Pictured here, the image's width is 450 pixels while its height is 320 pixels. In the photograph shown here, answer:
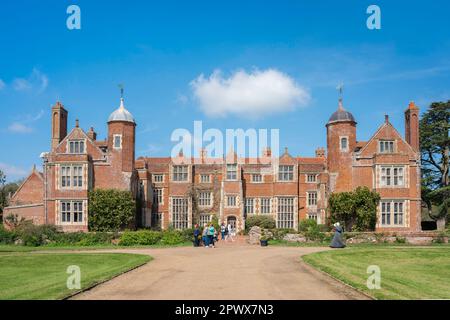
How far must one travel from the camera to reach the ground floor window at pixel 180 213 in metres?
45.9

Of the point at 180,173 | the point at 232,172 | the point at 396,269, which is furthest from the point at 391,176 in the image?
the point at 396,269

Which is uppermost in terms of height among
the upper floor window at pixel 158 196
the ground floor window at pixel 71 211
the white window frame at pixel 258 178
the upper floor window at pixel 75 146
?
the upper floor window at pixel 75 146

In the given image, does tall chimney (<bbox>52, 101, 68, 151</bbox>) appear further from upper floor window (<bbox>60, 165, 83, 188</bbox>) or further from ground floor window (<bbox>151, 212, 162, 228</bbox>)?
ground floor window (<bbox>151, 212, 162, 228</bbox>)

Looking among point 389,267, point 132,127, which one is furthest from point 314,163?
point 389,267

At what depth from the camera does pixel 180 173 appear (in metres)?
46.5

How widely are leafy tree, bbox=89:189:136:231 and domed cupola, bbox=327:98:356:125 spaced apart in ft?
57.3

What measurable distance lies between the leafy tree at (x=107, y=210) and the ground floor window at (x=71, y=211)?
89 centimetres

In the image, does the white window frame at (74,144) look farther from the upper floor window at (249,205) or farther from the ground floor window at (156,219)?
the upper floor window at (249,205)

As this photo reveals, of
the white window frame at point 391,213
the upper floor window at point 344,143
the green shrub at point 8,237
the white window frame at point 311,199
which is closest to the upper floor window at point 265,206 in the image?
the white window frame at point 311,199

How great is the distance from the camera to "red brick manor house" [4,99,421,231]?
38406 millimetres

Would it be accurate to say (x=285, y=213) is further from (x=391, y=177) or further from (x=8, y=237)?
(x=8, y=237)

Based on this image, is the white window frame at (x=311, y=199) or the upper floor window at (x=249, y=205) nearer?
the upper floor window at (x=249, y=205)

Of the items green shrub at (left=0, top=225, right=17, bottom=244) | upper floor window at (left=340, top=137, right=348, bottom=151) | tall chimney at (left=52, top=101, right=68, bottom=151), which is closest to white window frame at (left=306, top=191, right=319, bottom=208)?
upper floor window at (left=340, top=137, right=348, bottom=151)
